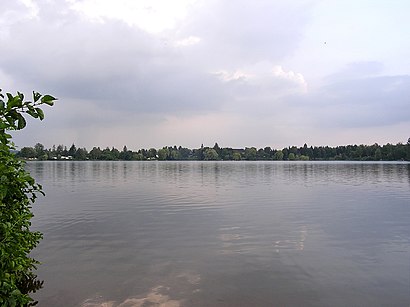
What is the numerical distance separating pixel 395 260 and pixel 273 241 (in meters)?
5.04

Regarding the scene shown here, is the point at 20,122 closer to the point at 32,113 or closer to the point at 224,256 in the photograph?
the point at 32,113

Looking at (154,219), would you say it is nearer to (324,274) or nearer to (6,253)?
(324,274)

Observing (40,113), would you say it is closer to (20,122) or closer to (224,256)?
(20,122)

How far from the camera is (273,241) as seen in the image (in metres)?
15.8

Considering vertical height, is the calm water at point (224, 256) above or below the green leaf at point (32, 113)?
below

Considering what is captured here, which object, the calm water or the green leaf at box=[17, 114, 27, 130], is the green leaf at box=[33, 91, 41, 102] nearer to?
the green leaf at box=[17, 114, 27, 130]

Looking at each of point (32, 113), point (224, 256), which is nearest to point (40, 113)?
point (32, 113)

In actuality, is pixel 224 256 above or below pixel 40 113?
below

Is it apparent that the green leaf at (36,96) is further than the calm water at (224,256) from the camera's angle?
No

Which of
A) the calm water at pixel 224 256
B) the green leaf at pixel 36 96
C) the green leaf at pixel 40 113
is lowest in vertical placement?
the calm water at pixel 224 256

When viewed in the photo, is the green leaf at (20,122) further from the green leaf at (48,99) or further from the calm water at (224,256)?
the calm water at (224,256)

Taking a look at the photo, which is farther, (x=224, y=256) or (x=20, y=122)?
(x=224, y=256)

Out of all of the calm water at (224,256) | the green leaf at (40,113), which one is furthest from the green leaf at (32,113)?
the calm water at (224,256)

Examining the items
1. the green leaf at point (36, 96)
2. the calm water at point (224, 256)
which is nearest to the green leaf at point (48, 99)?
the green leaf at point (36, 96)
